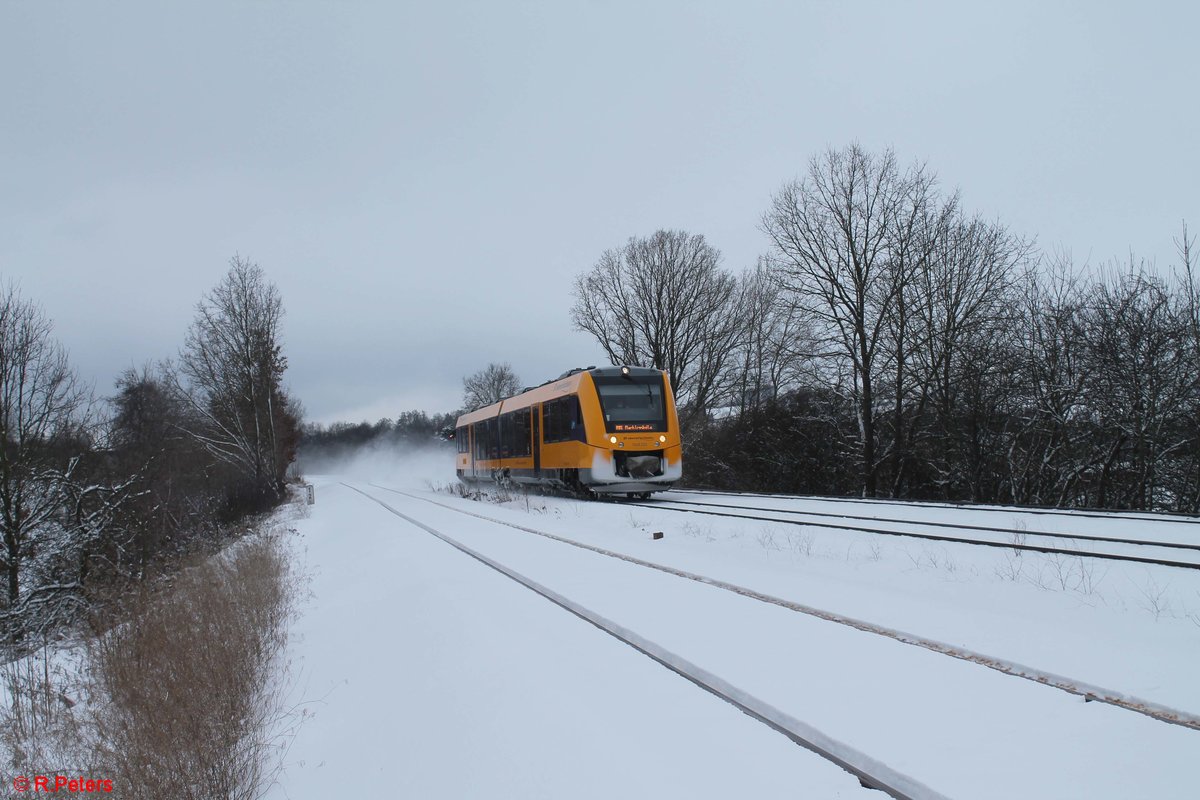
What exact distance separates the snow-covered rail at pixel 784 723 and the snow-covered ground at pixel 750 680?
67mm

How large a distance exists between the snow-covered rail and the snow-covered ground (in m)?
0.07

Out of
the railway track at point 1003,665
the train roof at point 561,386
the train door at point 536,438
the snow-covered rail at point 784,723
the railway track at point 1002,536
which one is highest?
the train roof at point 561,386

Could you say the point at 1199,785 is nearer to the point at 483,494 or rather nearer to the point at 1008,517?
the point at 1008,517

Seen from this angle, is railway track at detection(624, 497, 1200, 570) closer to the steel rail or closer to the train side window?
the steel rail

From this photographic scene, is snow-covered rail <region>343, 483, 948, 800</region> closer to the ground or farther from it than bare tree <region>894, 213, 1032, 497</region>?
closer to the ground

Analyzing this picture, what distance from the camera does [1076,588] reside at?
6.98 m

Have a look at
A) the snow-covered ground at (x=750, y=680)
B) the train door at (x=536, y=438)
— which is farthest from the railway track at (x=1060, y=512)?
the train door at (x=536, y=438)

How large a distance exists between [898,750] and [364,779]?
2804 mm

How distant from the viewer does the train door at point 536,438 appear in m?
23.5

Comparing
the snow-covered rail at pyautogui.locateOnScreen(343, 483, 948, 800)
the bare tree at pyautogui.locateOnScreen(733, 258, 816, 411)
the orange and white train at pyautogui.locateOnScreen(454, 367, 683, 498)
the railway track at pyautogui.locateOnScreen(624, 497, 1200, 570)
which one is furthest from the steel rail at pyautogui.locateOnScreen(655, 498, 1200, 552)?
the bare tree at pyautogui.locateOnScreen(733, 258, 816, 411)

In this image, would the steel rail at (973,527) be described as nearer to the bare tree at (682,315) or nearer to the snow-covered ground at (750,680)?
the snow-covered ground at (750,680)

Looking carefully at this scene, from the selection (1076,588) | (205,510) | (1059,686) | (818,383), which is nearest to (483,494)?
(205,510)

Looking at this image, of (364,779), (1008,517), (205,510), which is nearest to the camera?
(364,779)

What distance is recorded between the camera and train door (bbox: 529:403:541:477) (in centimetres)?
2355
